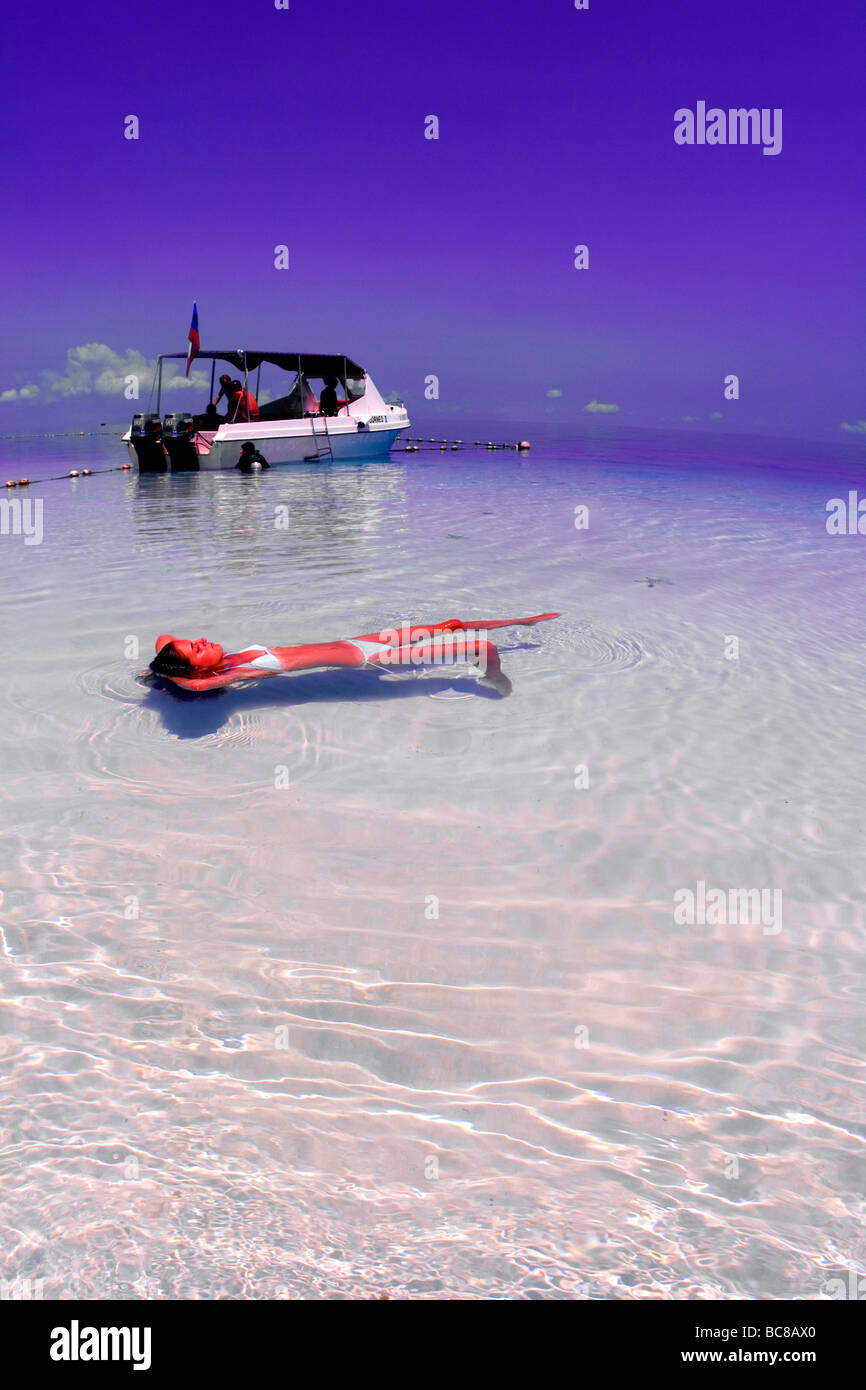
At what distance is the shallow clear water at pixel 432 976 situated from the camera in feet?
7.68

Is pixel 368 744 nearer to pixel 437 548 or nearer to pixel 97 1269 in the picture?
pixel 97 1269

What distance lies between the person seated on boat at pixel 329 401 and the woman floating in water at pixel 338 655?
76.7ft

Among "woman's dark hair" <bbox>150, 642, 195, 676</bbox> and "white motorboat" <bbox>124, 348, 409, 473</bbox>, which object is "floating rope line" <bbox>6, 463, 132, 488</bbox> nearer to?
"white motorboat" <bbox>124, 348, 409, 473</bbox>

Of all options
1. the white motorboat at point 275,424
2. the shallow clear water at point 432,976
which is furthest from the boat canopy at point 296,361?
the shallow clear water at point 432,976

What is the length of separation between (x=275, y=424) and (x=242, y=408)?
1431 millimetres

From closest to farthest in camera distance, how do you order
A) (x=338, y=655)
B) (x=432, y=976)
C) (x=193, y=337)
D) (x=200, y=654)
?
(x=432, y=976) → (x=200, y=654) → (x=338, y=655) → (x=193, y=337)

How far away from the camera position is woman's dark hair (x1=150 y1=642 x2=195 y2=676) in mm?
6047

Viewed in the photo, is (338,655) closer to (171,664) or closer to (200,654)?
(200,654)

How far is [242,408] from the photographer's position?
→ 27.6 meters

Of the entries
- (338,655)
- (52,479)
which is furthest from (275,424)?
(338,655)
